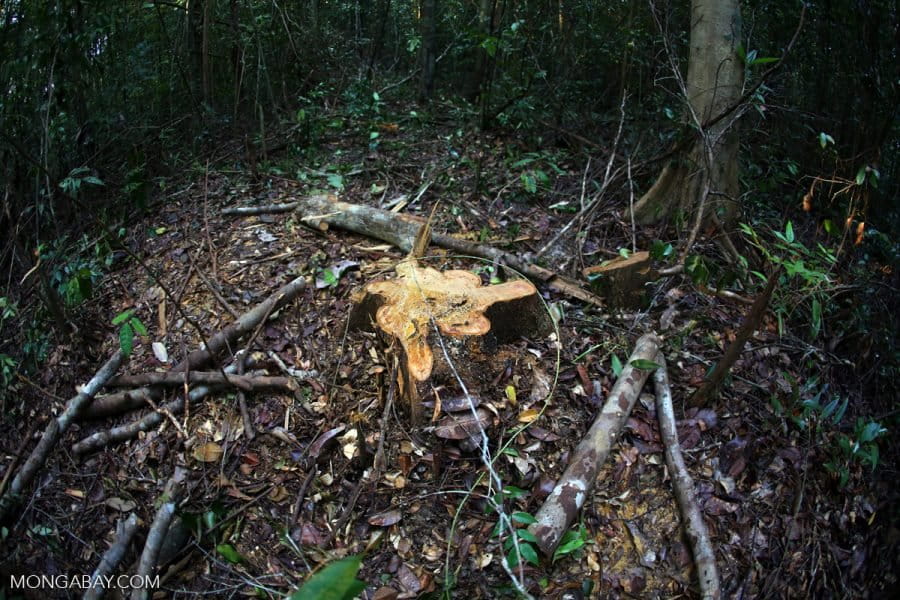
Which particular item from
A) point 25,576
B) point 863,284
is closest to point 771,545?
point 863,284

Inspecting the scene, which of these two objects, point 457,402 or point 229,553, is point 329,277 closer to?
point 457,402

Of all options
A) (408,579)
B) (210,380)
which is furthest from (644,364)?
(210,380)

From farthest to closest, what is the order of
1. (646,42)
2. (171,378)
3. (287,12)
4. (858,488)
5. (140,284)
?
(287,12), (646,42), (140,284), (171,378), (858,488)

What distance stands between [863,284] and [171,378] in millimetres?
4129

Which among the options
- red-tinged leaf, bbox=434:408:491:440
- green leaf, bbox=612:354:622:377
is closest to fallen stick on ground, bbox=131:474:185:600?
red-tinged leaf, bbox=434:408:491:440

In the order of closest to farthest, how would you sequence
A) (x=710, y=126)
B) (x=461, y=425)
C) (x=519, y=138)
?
(x=461, y=425), (x=710, y=126), (x=519, y=138)

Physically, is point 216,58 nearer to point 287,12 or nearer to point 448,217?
point 287,12

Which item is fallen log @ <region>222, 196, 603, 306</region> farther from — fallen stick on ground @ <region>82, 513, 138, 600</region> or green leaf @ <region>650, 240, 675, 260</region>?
fallen stick on ground @ <region>82, 513, 138, 600</region>

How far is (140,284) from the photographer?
3996 millimetres

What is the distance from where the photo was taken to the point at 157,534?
2498mm

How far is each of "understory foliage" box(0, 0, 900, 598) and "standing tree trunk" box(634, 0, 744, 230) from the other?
0.19 metres

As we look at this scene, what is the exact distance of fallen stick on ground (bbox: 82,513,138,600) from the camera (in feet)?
7.96

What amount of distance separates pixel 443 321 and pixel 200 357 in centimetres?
146

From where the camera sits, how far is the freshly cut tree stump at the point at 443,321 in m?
2.79
